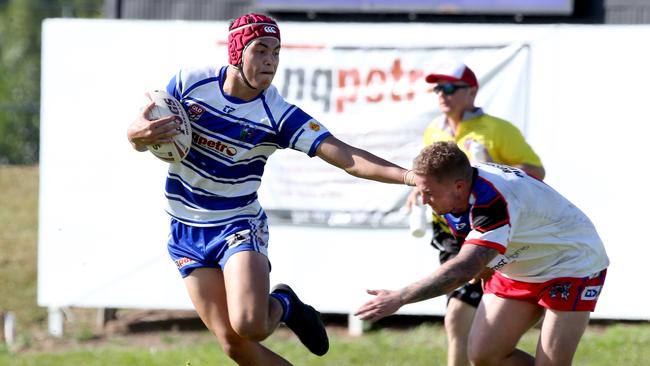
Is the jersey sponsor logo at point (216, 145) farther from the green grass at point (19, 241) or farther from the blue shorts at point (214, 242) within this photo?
the green grass at point (19, 241)

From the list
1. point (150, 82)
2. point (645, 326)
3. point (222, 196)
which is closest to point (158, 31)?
point (150, 82)

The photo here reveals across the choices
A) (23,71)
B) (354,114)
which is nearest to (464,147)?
(354,114)

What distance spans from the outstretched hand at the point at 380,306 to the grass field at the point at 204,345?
3.60 meters

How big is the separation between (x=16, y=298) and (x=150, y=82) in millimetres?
2956

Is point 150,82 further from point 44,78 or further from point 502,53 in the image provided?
point 502,53

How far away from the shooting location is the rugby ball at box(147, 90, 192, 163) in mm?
5820

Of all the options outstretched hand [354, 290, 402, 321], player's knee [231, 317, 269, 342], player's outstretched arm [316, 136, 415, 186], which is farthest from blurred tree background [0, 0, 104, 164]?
outstretched hand [354, 290, 402, 321]

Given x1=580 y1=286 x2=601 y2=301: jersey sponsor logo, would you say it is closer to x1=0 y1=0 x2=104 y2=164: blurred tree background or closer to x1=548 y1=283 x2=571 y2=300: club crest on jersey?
x1=548 y1=283 x2=571 y2=300: club crest on jersey

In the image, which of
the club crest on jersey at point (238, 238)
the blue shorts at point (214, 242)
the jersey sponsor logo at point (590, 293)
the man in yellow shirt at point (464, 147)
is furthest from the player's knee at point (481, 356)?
the club crest on jersey at point (238, 238)

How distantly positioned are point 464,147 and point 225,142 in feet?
5.88

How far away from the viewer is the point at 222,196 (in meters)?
6.06

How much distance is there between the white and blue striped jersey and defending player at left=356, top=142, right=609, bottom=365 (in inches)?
35.0

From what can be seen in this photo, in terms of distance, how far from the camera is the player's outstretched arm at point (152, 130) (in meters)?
5.73

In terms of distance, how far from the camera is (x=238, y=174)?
605cm
